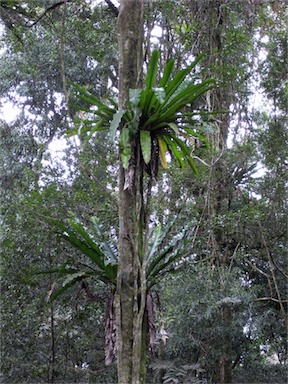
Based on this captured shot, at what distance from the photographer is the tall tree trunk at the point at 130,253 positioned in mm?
2301

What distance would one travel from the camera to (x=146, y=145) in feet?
7.74

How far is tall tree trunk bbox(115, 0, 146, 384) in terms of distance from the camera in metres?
2.30

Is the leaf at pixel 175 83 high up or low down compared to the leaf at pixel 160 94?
up

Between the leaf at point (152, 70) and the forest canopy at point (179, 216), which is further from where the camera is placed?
the forest canopy at point (179, 216)

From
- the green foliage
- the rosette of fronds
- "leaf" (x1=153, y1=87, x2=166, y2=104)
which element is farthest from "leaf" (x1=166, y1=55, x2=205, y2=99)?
the green foliage

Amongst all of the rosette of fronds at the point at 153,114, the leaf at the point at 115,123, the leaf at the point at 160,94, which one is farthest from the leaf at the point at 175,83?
the leaf at the point at 115,123

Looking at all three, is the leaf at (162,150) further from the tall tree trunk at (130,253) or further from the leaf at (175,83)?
the leaf at (175,83)

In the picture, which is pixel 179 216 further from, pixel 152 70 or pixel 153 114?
pixel 152 70

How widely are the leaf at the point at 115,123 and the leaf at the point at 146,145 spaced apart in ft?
0.52

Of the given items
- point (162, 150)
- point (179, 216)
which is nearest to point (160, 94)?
point (162, 150)

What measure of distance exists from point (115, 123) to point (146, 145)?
0.19 meters

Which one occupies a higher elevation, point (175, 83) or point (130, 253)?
point (175, 83)

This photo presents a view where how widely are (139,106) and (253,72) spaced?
9.58 ft

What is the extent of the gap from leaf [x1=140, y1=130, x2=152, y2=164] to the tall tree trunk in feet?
0.33
